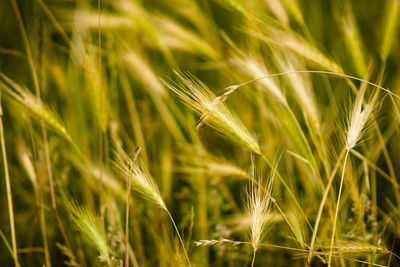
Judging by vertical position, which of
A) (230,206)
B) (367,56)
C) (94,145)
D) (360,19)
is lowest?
(230,206)

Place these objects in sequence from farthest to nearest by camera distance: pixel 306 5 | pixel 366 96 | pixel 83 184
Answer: pixel 306 5 < pixel 83 184 < pixel 366 96

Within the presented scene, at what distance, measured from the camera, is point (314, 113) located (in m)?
0.72

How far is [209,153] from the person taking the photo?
114cm

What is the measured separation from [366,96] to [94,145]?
88 centimetres

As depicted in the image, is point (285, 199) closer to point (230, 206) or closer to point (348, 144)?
point (230, 206)

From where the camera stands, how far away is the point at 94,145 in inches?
47.0

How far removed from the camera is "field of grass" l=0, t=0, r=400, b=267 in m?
0.65

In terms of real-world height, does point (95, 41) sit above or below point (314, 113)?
above

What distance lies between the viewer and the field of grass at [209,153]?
650 mm

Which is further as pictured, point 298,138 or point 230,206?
point 230,206

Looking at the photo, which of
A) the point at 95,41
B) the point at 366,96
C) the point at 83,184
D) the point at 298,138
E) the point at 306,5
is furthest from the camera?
the point at 306,5

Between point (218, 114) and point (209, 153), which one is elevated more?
point (218, 114)

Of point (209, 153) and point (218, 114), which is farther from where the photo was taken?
point (209, 153)

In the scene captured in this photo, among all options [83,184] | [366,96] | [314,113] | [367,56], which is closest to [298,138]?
[314,113]
